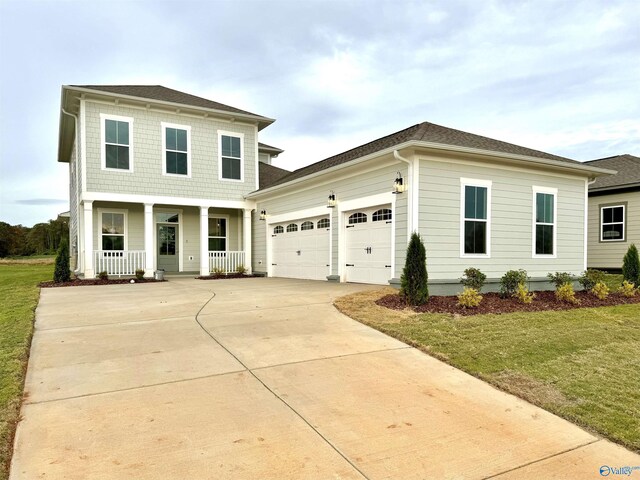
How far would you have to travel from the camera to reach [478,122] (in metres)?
22.0

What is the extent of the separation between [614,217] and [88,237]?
18.7 metres

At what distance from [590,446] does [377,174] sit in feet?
27.3

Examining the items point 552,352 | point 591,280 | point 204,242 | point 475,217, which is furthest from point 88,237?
point 591,280

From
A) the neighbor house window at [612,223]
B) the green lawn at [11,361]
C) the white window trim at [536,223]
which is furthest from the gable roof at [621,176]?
the green lawn at [11,361]

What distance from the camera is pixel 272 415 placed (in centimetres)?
323

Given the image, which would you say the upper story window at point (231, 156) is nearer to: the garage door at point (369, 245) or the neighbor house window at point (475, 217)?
the garage door at point (369, 245)

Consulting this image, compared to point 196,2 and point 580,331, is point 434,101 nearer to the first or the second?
point 196,2

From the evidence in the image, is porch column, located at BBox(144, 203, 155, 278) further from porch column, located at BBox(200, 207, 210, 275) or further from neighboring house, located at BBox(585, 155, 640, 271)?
neighboring house, located at BBox(585, 155, 640, 271)

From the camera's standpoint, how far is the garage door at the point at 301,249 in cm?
1298

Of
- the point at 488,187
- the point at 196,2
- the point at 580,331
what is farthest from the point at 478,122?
the point at 580,331

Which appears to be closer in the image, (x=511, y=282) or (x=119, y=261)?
(x=511, y=282)

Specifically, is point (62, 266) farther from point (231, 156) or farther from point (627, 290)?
point (627, 290)

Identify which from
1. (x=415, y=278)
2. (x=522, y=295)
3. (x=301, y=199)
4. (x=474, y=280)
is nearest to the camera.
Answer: (x=415, y=278)

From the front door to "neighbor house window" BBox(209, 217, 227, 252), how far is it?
1.36 m
